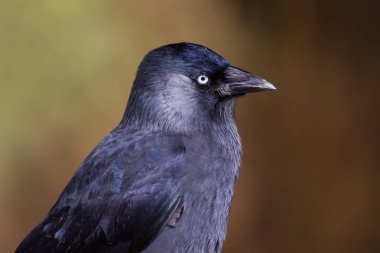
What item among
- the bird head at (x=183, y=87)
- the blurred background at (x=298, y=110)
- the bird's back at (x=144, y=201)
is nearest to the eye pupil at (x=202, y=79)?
the bird head at (x=183, y=87)

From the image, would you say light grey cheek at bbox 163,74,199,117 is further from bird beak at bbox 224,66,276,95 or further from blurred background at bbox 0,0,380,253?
blurred background at bbox 0,0,380,253

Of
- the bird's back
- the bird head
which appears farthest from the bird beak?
the bird's back

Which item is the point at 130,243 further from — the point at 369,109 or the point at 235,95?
the point at 369,109

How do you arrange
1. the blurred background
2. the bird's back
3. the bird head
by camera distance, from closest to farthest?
the bird's back < the bird head < the blurred background

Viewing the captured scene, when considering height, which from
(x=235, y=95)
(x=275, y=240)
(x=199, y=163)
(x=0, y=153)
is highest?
(x=235, y=95)

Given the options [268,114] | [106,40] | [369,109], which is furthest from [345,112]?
[106,40]

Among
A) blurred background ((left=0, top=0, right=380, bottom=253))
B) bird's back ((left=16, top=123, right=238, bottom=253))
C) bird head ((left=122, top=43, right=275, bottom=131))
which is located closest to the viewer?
bird's back ((left=16, top=123, right=238, bottom=253))

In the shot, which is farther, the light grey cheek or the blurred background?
the blurred background

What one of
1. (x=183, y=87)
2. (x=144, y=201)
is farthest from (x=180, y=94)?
(x=144, y=201)
